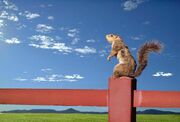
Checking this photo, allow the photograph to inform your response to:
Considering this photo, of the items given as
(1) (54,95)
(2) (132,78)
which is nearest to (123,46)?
(2) (132,78)

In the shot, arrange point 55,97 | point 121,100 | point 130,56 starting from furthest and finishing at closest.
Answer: point 130,56 → point 55,97 → point 121,100

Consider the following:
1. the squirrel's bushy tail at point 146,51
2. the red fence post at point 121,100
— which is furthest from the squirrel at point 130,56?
the red fence post at point 121,100

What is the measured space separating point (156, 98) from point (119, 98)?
0.19 m

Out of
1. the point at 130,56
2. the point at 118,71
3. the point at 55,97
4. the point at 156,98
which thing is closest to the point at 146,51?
the point at 130,56

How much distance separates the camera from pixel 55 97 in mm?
2113

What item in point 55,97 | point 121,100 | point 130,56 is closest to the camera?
point 121,100

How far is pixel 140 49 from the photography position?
8.04ft

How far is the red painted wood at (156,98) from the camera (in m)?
1.99

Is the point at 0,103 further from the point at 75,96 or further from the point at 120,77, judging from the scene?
the point at 120,77

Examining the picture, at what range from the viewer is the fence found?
6.52 feet

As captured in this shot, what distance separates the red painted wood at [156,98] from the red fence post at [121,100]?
0.12 feet

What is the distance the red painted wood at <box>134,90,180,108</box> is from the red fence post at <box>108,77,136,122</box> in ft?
0.12

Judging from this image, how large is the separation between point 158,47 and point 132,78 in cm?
47

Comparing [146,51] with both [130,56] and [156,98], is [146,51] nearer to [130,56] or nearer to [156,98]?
[130,56]
